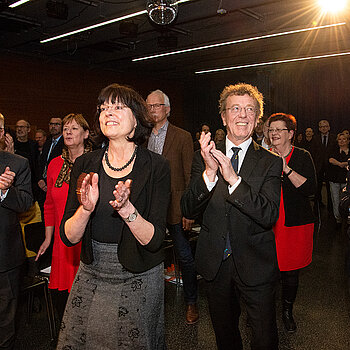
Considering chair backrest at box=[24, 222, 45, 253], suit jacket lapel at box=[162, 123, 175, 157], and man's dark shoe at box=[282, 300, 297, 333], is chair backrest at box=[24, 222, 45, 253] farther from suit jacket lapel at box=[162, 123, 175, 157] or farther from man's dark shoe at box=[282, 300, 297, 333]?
man's dark shoe at box=[282, 300, 297, 333]

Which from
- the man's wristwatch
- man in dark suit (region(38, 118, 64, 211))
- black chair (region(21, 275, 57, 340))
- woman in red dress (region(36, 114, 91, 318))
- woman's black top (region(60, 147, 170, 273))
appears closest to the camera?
the man's wristwatch

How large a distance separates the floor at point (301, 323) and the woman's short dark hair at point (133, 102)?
1.81 metres

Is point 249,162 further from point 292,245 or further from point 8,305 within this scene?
point 8,305

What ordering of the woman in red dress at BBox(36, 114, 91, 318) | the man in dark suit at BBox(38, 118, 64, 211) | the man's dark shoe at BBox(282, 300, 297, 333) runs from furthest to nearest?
1. the man in dark suit at BBox(38, 118, 64, 211)
2. the man's dark shoe at BBox(282, 300, 297, 333)
3. the woman in red dress at BBox(36, 114, 91, 318)

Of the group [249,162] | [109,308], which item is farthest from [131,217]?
[249,162]

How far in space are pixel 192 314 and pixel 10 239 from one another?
1740 mm

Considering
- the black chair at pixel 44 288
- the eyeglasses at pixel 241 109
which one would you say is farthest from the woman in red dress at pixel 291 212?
the black chair at pixel 44 288

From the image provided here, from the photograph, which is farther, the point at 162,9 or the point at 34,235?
the point at 162,9

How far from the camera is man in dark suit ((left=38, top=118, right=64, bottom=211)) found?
5219mm

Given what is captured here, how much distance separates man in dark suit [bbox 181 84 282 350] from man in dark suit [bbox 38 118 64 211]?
341cm

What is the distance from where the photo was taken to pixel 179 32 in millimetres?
9469

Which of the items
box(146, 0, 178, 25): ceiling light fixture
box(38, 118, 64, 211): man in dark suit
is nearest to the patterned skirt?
box(38, 118, 64, 211): man in dark suit

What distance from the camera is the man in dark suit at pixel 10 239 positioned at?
7.63 ft

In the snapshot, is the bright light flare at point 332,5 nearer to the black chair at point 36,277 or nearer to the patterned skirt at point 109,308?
the black chair at point 36,277
